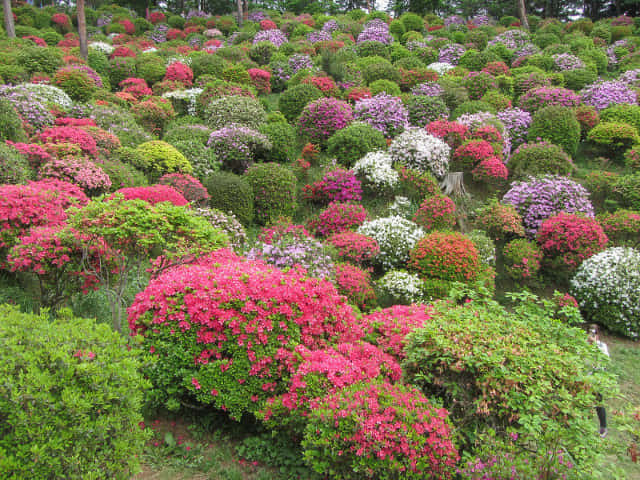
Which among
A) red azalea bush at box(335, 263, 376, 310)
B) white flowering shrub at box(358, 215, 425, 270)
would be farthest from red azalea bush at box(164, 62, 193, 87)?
red azalea bush at box(335, 263, 376, 310)

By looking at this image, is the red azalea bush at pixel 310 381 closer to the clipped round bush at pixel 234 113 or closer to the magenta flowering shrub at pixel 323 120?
the magenta flowering shrub at pixel 323 120

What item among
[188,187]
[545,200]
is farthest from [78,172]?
[545,200]

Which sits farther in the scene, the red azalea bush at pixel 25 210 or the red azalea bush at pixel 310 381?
the red azalea bush at pixel 25 210

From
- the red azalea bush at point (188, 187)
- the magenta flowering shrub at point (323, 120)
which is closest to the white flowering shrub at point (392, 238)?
the red azalea bush at point (188, 187)

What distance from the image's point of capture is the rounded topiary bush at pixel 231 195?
33.4 feet

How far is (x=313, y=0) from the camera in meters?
41.9

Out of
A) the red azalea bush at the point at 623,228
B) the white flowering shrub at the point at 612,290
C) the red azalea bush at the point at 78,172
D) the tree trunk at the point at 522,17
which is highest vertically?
the tree trunk at the point at 522,17

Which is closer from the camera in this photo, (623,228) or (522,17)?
(623,228)

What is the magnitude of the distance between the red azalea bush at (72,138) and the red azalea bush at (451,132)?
10936 mm

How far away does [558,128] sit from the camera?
15000 mm

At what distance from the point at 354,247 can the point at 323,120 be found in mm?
7022

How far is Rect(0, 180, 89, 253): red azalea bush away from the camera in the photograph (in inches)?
225

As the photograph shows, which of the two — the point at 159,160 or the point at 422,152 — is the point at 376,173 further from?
the point at 159,160

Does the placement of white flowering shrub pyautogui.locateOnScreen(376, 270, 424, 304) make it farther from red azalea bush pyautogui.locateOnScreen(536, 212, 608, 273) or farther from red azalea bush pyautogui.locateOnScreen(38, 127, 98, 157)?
red azalea bush pyautogui.locateOnScreen(38, 127, 98, 157)
